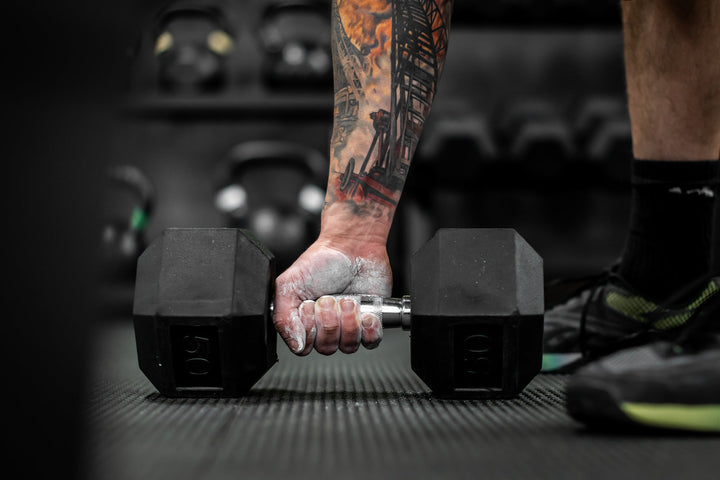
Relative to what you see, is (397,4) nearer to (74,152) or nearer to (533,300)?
(533,300)

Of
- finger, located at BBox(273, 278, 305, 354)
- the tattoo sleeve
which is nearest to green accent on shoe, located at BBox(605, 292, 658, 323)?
the tattoo sleeve

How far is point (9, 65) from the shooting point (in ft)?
0.94

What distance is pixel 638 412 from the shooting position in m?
0.64

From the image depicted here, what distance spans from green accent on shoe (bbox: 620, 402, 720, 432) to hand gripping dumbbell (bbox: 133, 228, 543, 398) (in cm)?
19

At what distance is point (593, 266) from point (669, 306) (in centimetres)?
197

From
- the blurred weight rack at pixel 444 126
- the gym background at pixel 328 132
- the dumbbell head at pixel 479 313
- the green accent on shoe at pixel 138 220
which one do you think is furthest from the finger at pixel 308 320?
the green accent on shoe at pixel 138 220

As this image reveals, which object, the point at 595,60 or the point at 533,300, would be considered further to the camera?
the point at 595,60

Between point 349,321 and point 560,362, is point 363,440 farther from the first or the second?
point 560,362

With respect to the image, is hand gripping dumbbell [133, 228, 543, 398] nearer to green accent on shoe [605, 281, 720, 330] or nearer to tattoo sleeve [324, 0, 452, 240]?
tattoo sleeve [324, 0, 452, 240]

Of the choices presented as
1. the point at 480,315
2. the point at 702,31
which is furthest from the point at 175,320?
the point at 702,31

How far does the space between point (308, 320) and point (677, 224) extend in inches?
23.7

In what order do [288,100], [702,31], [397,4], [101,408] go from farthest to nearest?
[288,100], [702,31], [397,4], [101,408]

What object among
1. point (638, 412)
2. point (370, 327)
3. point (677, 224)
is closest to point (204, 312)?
point (370, 327)

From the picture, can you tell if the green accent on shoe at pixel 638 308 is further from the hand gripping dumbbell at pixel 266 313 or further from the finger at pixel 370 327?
the finger at pixel 370 327
